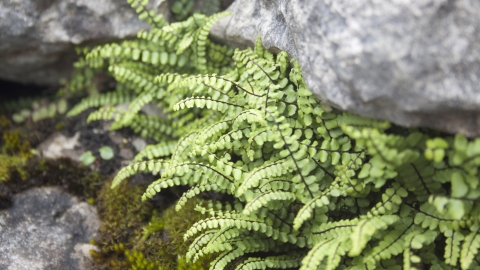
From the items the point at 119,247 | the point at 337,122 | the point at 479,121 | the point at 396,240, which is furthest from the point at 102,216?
the point at 479,121

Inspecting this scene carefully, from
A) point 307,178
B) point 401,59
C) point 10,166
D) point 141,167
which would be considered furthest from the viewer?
point 10,166

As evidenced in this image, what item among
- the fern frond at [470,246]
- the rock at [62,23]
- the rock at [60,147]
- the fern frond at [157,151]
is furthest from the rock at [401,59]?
the rock at [60,147]

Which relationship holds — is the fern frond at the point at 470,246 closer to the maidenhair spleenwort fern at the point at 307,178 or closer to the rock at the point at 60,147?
the maidenhair spleenwort fern at the point at 307,178

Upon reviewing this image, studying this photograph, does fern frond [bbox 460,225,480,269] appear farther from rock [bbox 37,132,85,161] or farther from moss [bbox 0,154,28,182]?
moss [bbox 0,154,28,182]

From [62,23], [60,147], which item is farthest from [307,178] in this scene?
[62,23]

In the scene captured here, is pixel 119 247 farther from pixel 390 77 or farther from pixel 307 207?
pixel 390 77

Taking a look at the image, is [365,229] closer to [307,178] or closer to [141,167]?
[307,178]

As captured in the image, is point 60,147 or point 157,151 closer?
point 157,151
